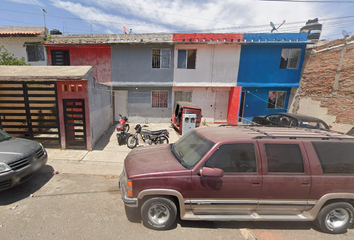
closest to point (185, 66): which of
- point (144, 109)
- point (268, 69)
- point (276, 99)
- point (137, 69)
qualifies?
point (137, 69)

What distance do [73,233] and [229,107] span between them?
→ 10.6m

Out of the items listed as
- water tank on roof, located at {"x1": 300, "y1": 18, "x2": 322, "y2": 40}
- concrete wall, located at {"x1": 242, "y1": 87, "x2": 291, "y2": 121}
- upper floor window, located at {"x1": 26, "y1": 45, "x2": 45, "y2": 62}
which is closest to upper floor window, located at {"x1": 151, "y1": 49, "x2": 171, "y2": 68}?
concrete wall, located at {"x1": 242, "y1": 87, "x2": 291, "y2": 121}

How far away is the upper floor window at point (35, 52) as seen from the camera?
1072cm

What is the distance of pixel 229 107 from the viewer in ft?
36.6

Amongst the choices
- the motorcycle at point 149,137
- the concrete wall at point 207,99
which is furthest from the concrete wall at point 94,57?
the motorcycle at point 149,137

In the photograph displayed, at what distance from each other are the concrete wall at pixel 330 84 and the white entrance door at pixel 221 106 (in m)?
5.01

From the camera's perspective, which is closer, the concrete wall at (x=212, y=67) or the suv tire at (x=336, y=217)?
the suv tire at (x=336, y=217)

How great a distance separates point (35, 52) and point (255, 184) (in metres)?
15.1

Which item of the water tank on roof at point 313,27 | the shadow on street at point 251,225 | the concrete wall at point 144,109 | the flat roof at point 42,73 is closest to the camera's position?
the shadow on street at point 251,225

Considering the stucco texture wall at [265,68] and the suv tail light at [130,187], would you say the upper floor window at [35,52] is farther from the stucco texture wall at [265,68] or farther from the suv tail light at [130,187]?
the stucco texture wall at [265,68]

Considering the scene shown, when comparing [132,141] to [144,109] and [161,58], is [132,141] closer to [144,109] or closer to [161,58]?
[144,109]

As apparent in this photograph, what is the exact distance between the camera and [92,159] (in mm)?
5602

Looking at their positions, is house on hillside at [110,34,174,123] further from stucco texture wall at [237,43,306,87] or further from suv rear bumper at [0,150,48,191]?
suv rear bumper at [0,150,48,191]

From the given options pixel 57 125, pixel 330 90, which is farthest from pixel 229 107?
pixel 57 125
